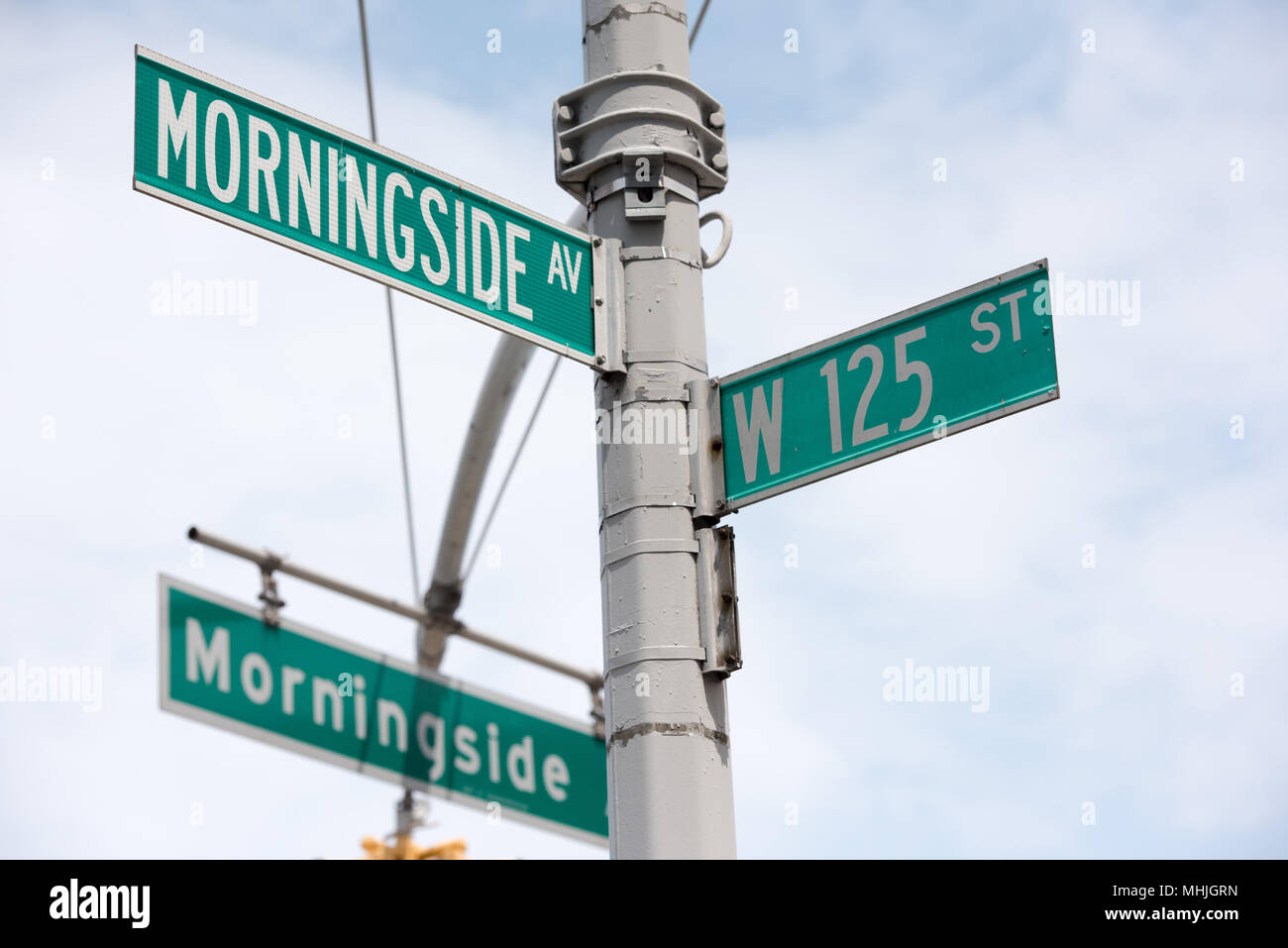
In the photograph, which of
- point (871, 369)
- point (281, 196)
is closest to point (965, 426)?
point (871, 369)

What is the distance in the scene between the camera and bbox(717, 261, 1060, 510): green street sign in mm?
3855

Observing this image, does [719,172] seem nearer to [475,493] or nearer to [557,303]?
[557,303]

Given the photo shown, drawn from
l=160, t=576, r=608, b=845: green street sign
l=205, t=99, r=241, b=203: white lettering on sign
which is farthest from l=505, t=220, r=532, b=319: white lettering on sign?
l=160, t=576, r=608, b=845: green street sign

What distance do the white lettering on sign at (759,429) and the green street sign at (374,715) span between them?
2198 mm

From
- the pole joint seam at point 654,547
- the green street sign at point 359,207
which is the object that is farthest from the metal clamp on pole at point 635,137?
the pole joint seam at point 654,547

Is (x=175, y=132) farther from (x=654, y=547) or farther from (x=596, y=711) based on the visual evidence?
(x=596, y=711)

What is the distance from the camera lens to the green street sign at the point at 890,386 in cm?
386

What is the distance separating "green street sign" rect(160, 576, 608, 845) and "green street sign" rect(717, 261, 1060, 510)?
7.28ft

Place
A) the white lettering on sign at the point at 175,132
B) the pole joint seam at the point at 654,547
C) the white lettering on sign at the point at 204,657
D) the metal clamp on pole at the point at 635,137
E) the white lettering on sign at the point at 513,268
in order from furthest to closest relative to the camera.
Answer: the white lettering on sign at the point at 204,657, the metal clamp on pole at the point at 635,137, the white lettering on sign at the point at 513,268, the pole joint seam at the point at 654,547, the white lettering on sign at the point at 175,132

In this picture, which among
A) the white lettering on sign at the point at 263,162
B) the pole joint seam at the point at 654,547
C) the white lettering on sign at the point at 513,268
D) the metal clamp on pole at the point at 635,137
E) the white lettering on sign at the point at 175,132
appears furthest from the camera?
the metal clamp on pole at the point at 635,137

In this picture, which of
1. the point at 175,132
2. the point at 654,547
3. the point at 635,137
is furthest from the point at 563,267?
the point at 175,132

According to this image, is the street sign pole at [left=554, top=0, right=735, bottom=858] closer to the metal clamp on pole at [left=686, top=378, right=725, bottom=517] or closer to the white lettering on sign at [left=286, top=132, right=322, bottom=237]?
the metal clamp on pole at [left=686, top=378, right=725, bottom=517]

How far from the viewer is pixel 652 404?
409 centimetres

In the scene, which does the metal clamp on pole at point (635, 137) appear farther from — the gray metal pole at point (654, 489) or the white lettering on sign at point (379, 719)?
the white lettering on sign at point (379, 719)
